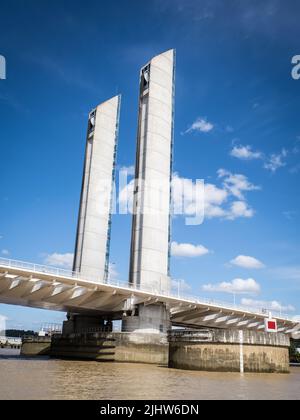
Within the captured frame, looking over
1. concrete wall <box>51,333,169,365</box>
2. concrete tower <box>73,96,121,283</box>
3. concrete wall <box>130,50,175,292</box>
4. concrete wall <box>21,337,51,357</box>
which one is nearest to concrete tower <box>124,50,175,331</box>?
concrete wall <box>130,50,175,292</box>

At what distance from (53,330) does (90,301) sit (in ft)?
102

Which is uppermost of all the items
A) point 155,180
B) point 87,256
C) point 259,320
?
point 155,180

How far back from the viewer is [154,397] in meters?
14.5

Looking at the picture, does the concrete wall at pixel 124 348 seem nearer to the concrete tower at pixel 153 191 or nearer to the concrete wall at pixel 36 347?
the concrete tower at pixel 153 191

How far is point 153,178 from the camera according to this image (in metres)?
54.9

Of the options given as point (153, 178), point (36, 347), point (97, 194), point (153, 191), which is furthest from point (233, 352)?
point (97, 194)

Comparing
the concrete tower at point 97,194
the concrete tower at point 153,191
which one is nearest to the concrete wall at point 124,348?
Answer: the concrete tower at point 153,191

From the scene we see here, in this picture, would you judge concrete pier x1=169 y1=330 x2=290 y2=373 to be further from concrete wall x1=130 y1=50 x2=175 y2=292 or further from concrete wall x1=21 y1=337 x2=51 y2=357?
concrete wall x1=21 y1=337 x2=51 y2=357

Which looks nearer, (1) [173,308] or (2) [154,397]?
(2) [154,397]

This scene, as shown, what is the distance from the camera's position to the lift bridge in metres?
36.5

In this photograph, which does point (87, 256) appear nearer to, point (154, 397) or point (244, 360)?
point (244, 360)

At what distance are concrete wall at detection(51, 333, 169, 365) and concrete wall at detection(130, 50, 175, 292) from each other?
26.3ft

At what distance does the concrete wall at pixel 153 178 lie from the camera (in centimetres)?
5194
